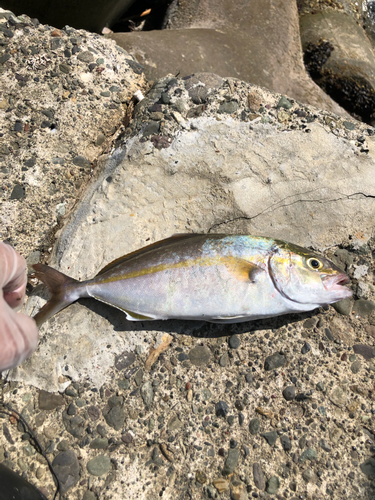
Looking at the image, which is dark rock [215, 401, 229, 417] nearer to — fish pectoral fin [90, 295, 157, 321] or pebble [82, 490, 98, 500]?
fish pectoral fin [90, 295, 157, 321]

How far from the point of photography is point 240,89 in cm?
270

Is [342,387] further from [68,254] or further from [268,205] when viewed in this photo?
[68,254]

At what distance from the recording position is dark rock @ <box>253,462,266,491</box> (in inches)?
77.3

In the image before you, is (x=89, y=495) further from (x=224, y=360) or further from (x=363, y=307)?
(x=363, y=307)

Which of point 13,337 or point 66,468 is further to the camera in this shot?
point 66,468

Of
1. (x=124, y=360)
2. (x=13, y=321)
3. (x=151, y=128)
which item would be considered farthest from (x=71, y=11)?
(x=124, y=360)

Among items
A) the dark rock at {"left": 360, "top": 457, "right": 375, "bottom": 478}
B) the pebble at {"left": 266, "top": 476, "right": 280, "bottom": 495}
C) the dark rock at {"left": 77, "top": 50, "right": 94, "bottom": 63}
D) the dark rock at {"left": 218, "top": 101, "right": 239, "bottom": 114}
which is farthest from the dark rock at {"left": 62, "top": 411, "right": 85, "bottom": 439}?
the dark rock at {"left": 77, "top": 50, "right": 94, "bottom": 63}

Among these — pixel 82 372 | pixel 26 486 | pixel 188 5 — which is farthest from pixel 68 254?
pixel 188 5

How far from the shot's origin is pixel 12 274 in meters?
1.89

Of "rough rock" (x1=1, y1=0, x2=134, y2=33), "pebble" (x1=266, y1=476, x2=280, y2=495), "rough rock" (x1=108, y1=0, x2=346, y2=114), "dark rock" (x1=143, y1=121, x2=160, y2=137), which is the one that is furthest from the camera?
"rough rock" (x1=1, y1=0, x2=134, y2=33)

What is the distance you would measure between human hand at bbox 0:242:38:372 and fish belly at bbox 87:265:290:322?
427mm

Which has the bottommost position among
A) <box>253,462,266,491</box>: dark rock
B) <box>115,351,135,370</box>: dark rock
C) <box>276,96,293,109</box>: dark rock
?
<box>253,462,266,491</box>: dark rock

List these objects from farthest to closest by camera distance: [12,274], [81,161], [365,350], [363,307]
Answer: [81,161] → [363,307] → [365,350] → [12,274]

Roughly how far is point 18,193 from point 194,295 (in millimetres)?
1627
